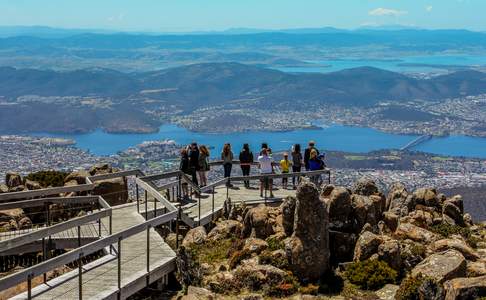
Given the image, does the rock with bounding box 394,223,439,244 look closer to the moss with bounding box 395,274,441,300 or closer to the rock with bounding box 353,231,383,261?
the rock with bounding box 353,231,383,261

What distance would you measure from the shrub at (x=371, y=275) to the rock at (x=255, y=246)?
2362mm

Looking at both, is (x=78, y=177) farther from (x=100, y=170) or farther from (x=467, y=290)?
(x=467, y=290)

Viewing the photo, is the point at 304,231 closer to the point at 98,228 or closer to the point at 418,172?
the point at 98,228

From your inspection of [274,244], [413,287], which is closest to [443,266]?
[413,287]

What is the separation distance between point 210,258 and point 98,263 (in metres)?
3.41

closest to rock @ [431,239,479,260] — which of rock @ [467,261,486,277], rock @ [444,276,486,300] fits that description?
rock @ [467,261,486,277]

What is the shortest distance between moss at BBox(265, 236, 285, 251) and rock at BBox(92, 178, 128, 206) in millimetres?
8099

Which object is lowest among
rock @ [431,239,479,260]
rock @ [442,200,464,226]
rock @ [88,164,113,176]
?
rock @ [88,164,113,176]

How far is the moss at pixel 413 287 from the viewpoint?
499 inches

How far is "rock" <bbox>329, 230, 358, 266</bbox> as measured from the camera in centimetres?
1580

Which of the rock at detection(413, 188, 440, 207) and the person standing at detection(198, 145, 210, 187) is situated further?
the person standing at detection(198, 145, 210, 187)

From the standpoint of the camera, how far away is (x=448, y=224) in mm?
19688

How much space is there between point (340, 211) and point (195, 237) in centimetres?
452

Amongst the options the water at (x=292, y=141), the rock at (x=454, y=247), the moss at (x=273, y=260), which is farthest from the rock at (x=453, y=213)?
the water at (x=292, y=141)
